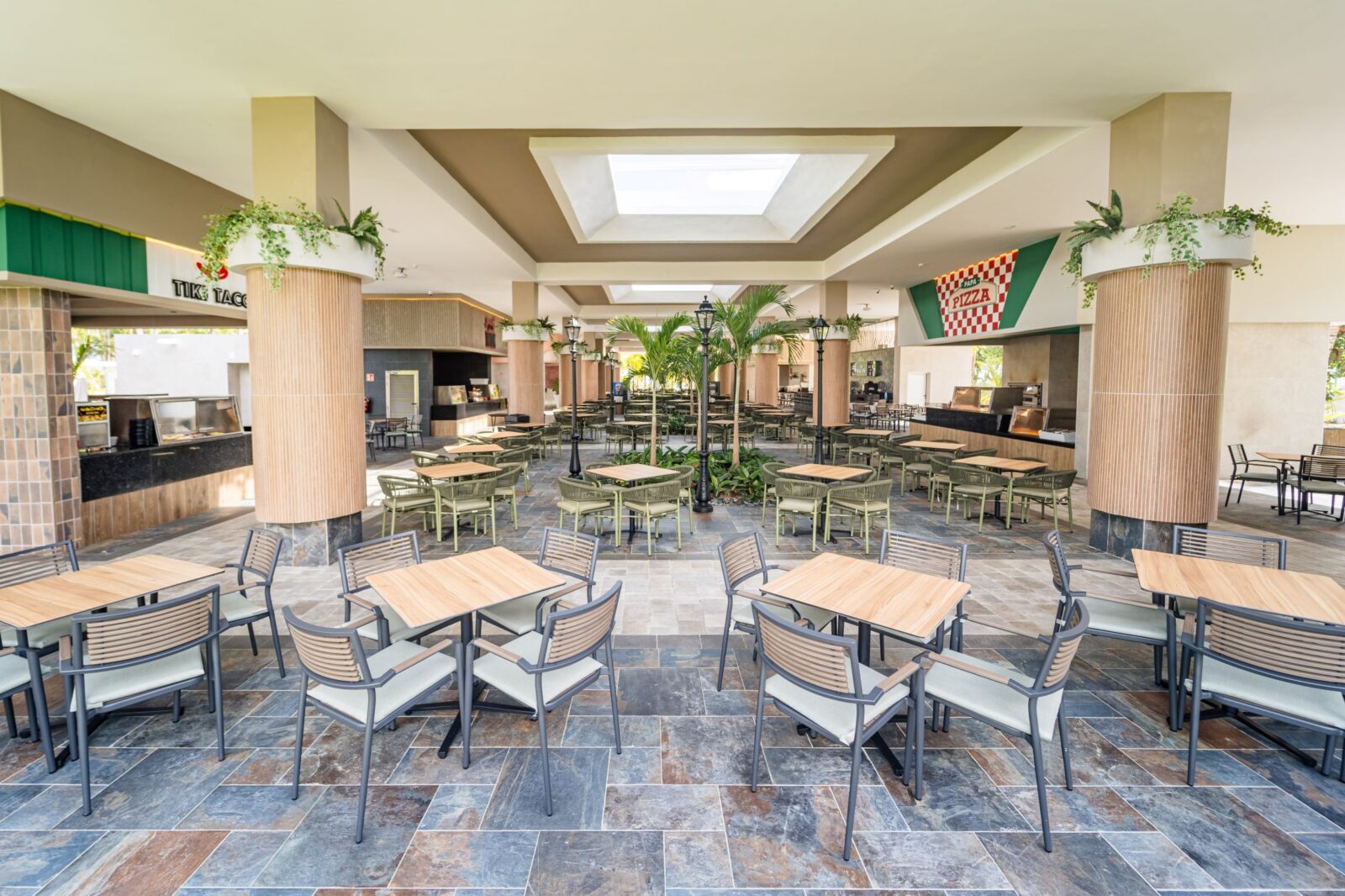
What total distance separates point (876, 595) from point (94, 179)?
807 cm

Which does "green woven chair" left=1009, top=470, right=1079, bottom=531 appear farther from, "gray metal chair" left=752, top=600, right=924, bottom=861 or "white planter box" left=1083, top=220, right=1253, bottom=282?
"gray metal chair" left=752, top=600, right=924, bottom=861

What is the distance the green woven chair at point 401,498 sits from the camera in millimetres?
6168

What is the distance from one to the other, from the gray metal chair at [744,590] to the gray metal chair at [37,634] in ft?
9.91

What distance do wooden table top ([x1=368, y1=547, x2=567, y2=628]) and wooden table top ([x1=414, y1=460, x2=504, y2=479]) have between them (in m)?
3.46

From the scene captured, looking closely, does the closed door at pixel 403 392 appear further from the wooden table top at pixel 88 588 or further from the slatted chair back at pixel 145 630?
the slatted chair back at pixel 145 630

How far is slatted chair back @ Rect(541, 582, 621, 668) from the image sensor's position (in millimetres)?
2377

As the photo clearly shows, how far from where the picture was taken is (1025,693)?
7.23 feet

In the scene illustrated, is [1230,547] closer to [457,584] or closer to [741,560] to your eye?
[741,560]

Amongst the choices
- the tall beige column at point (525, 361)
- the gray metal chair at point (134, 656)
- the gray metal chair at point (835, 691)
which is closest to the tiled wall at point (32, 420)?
the gray metal chair at point (134, 656)

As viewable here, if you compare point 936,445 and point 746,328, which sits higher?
point 746,328

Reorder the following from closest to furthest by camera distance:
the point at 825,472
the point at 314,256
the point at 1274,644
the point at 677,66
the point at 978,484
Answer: the point at 1274,644
the point at 677,66
the point at 314,256
the point at 825,472
the point at 978,484

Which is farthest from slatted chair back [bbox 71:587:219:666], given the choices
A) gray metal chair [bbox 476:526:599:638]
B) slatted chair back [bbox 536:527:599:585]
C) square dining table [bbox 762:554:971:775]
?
square dining table [bbox 762:554:971:775]

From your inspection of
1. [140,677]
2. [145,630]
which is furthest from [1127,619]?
[140,677]

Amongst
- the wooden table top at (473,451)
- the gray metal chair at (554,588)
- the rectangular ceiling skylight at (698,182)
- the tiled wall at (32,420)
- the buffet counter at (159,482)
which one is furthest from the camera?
the rectangular ceiling skylight at (698,182)
